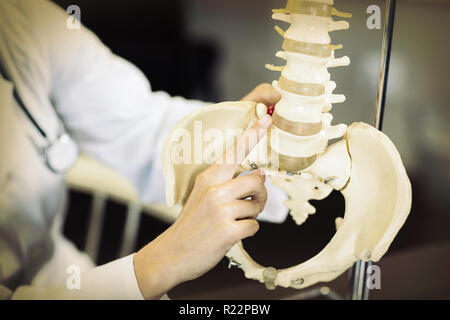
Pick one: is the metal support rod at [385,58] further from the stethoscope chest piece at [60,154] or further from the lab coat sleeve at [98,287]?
the stethoscope chest piece at [60,154]

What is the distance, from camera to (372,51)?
22.5 inches

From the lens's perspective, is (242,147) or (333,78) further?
(333,78)

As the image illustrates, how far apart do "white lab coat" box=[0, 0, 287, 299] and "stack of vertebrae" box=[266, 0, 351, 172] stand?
9.9 inches

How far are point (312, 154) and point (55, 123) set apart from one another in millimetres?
444

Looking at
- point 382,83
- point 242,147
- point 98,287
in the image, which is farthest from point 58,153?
point 382,83

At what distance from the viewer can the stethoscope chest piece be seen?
64 cm

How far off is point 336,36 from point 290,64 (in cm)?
20

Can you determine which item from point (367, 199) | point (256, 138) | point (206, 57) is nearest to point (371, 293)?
point (367, 199)

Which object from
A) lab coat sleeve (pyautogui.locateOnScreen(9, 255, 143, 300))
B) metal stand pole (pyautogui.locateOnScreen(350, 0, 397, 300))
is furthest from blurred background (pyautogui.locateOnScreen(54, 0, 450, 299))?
lab coat sleeve (pyautogui.locateOnScreen(9, 255, 143, 300))

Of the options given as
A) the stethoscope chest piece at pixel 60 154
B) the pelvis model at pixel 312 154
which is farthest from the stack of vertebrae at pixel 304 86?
the stethoscope chest piece at pixel 60 154

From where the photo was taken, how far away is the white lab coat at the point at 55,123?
2.03 ft

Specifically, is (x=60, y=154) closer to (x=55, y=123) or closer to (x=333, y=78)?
(x=55, y=123)

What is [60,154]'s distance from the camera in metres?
0.65

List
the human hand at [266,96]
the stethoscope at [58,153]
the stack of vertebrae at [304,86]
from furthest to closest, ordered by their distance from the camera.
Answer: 1. the stethoscope at [58,153]
2. the human hand at [266,96]
3. the stack of vertebrae at [304,86]
